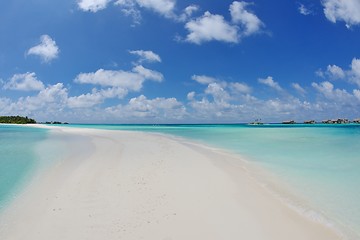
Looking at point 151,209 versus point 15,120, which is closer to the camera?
point 151,209

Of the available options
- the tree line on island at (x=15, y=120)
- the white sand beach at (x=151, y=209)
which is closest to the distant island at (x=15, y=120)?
the tree line on island at (x=15, y=120)

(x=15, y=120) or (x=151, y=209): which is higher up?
(x=15, y=120)

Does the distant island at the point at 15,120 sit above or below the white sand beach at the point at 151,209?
above

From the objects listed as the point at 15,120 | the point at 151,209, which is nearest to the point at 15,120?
the point at 15,120

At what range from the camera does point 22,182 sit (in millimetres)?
9109

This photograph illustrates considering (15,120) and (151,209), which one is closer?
(151,209)

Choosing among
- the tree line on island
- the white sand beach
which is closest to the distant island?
the tree line on island

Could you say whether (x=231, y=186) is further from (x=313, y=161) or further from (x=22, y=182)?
(x=313, y=161)

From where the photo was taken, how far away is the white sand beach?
5301 mm

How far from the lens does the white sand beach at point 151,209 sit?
530 cm

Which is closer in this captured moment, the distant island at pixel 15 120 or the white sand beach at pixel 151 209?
the white sand beach at pixel 151 209

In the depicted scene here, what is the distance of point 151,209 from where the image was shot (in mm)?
6496

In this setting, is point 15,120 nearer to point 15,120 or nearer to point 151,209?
point 15,120

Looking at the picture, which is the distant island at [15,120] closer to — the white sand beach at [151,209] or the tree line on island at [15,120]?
the tree line on island at [15,120]
